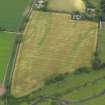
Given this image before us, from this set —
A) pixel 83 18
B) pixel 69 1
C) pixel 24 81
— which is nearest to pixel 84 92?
pixel 24 81

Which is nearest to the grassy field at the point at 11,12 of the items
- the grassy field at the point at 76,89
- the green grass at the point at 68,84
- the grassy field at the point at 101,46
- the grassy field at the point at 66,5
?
the grassy field at the point at 66,5

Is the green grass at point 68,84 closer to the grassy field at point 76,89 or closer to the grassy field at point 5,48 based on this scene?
the grassy field at point 76,89

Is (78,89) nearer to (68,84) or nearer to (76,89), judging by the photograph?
(76,89)

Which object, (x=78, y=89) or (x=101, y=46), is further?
(x=101, y=46)

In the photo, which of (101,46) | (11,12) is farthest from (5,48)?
(101,46)

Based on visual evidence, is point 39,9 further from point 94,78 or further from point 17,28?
point 94,78
